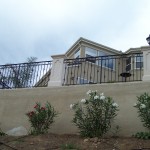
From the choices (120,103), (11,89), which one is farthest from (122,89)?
(11,89)

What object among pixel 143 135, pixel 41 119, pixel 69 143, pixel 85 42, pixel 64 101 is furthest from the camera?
pixel 85 42

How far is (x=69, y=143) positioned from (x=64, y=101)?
8.65ft

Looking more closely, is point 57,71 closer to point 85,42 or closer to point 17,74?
point 17,74

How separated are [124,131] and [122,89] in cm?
141

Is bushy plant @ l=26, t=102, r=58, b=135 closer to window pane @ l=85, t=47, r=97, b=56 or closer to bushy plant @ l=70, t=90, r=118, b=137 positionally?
bushy plant @ l=70, t=90, r=118, b=137

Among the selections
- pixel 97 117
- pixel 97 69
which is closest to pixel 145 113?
pixel 97 117

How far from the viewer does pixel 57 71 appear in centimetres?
1105

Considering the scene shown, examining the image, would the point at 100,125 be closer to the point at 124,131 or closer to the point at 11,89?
the point at 124,131

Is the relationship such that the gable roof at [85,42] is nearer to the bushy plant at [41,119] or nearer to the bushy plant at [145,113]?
the bushy plant at [41,119]

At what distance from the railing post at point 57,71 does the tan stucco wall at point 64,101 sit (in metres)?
0.38

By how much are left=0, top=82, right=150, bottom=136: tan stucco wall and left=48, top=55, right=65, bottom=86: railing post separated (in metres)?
0.38

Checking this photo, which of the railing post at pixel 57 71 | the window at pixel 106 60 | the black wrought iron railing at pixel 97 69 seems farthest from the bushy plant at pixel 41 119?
the window at pixel 106 60

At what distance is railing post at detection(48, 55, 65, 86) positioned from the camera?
1086 centimetres

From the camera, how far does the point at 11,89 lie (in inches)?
443
